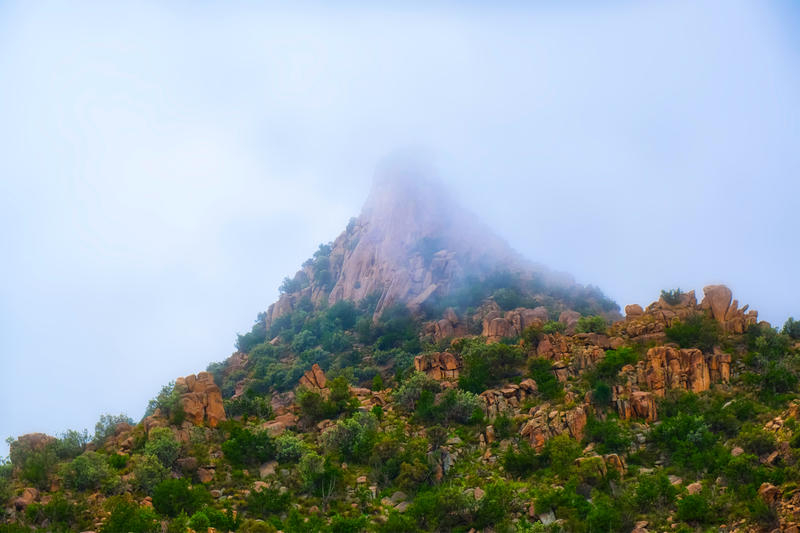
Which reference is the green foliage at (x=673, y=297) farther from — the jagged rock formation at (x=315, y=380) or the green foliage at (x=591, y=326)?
the jagged rock formation at (x=315, y=380)

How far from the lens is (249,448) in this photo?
5388 cm

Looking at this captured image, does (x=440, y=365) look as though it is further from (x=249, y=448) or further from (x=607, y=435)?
(x=249, y=448)

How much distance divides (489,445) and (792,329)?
3036cm

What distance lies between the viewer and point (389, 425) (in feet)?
191

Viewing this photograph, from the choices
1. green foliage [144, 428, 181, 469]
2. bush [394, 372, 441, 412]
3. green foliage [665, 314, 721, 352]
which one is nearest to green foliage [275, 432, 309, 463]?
green foliage [144, 428, 181, 469]

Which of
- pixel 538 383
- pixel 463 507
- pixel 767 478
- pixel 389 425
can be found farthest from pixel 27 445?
pixel 767 478

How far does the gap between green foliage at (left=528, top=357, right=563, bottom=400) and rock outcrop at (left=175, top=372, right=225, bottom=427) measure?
27.6 m

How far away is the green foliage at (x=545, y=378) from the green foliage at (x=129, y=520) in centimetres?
3227

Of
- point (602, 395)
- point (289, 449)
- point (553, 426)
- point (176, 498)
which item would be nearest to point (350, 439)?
point (289, 449)

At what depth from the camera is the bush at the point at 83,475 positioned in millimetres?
46812

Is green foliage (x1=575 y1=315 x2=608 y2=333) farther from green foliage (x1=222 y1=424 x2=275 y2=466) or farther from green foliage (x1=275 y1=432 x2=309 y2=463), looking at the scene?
green foliage (x1=222 y1=424 x2=275 y2=466)

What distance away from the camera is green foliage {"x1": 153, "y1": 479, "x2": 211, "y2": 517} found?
4434 centimetres

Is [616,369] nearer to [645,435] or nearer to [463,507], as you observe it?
[645,435]

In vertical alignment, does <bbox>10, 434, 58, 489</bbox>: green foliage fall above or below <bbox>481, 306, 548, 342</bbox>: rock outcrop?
below
